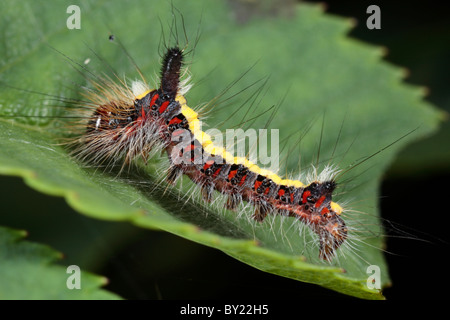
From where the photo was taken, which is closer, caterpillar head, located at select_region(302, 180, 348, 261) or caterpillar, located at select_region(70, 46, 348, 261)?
caterpillar, located at select_region(70, 46, 348, 261)

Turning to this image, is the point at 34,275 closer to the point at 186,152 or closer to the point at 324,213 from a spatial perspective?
the point at 186,152

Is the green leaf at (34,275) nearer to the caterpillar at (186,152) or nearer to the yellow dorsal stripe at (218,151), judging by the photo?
the caterpillar at (186,152)

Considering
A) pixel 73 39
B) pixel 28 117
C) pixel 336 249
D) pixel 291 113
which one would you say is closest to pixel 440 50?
pixel 291 113

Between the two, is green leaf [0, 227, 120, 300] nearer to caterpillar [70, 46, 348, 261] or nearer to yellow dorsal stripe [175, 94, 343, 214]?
caterpillar [70, 46, 348, 261]

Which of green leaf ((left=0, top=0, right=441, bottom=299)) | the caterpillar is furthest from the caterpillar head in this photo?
green leaf ((left=0, top=0, right=441, bottom=299))

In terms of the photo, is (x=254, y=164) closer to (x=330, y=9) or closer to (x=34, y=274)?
(x=34, y=274)

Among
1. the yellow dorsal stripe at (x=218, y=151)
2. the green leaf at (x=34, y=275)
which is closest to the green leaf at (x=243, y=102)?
the yellow dorsal stripe at (x=218, y=151)
